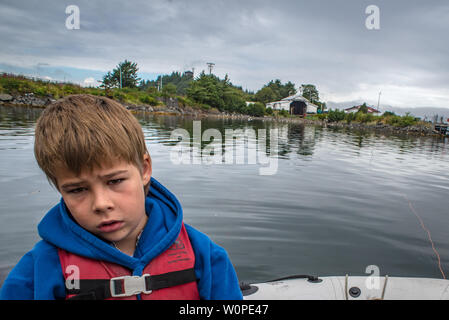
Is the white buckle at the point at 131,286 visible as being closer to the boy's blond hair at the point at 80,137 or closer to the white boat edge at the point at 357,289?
the boy's blond hair at the point at 80,137

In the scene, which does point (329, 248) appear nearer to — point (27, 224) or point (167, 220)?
point (167, 220)

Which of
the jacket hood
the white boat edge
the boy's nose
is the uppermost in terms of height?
the boy's nose

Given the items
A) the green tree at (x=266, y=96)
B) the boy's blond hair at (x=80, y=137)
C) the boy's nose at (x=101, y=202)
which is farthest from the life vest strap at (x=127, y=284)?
the green tree at (x=266, y=96)

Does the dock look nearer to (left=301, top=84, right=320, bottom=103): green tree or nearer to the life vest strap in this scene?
the life vest strap

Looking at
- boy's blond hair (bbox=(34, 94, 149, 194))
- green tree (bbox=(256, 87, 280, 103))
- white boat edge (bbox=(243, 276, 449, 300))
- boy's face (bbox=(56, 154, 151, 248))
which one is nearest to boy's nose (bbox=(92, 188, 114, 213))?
boy's face (bbox=(56, 154, 151, 248))

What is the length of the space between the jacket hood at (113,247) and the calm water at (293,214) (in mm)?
2744

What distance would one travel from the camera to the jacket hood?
133 cm

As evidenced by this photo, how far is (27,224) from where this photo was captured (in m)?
4.89

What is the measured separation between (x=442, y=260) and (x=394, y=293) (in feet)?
8.62

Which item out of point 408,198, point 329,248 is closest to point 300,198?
point 329,248

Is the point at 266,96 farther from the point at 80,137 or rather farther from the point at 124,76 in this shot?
the point at 80,137

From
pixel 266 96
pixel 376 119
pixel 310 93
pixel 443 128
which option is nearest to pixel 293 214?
pixel 443 128
